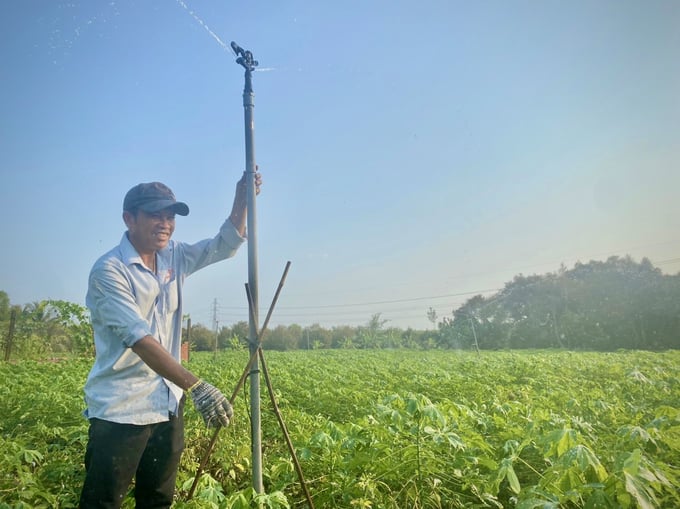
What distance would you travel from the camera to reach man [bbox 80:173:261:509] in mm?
1733

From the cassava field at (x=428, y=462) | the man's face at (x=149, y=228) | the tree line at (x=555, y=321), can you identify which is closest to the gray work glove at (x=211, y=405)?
the cassava field at (x=428, y=462)

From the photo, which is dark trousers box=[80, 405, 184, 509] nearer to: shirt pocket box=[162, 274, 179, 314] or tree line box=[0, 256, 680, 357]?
shirt pocket box=[162, 274, 179, 314]

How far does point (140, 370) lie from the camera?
6.36 ft

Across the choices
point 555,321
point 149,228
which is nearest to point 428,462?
point 149,228

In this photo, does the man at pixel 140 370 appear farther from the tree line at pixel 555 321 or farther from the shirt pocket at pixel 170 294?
the tree line at pixel 555 321

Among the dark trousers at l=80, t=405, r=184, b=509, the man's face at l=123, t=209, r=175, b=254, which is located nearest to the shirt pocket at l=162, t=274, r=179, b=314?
the man's face at l=123, t=209, r=175, b=254

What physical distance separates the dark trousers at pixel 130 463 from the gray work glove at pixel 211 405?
A: 1.51 ft

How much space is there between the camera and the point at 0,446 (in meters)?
2.76

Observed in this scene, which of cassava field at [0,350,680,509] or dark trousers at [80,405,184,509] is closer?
cassava field at [0,350,680,509]

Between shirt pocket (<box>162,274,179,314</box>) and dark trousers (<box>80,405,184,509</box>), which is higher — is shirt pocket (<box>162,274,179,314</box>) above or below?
above

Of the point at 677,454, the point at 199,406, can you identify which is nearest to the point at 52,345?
the point at 199,406

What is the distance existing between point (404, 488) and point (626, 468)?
3.48ft

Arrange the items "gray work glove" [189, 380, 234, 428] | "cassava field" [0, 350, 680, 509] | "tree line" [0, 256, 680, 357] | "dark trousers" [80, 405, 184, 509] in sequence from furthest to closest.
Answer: "tree line" [0, 256, 680, 357] < "dark trousers" [80, 405, 184, 509] < "gray work glove" [189, 380, 234, 428] < "cassava field" [0, 350, 680, 509]

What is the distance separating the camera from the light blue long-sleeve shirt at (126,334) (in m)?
1.79
